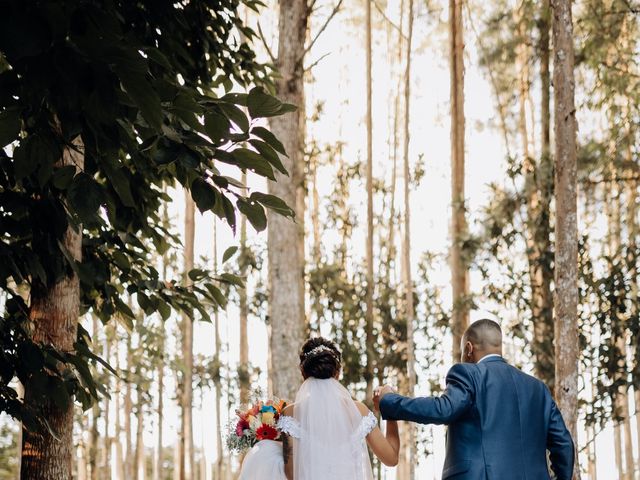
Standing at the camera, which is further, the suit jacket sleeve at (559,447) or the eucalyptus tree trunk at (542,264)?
the eucalyptus tree trunk at (542,264)

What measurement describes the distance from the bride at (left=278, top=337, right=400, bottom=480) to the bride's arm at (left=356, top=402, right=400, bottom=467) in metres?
0.08

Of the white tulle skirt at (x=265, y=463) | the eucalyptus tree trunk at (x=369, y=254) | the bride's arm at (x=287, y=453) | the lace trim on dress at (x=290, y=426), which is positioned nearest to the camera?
the lace trim on dress at (x=290, y=426)

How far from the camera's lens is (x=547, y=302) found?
14.4m

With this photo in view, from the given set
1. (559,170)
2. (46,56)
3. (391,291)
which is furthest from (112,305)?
(391,291)

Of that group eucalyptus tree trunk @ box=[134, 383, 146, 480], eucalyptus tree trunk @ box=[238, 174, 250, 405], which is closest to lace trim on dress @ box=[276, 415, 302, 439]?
eucalyptus tree trunk @ box=[238, 174, 250, 405]

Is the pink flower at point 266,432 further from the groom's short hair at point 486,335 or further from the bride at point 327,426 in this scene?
the groom's short hair at point 486,335

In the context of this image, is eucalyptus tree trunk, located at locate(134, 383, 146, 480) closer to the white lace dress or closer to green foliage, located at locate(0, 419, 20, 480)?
green foliage, located at locate(0, 419, 20, 480)

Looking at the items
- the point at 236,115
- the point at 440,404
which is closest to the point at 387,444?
the point at 440,404

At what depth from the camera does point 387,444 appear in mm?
5383

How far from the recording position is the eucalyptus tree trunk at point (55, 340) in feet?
16.6

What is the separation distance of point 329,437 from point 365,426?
22 cm

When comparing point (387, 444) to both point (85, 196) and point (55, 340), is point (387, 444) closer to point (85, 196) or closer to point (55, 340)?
point (55, 340)

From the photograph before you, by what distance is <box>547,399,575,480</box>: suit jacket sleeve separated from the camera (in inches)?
175

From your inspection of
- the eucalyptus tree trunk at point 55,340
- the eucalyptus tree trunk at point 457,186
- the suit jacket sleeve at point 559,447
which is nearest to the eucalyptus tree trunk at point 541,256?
the eucalyptus tree trunk at point 457,186
